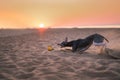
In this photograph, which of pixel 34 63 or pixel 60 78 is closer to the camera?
pixel 60 78

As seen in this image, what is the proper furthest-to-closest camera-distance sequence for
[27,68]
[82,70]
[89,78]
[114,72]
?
1. [27,68]
2. [82,70]
3. [114,72]
4. [89,78]

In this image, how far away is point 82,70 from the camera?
7.86m

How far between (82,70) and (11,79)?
242 centimetres

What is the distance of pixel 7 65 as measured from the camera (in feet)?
29.3

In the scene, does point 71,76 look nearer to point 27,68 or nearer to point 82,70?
point 82,70

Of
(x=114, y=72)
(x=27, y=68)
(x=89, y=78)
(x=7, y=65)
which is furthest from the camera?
(x=7, y=65)

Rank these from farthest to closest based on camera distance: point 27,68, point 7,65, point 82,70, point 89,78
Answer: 1. point 7,65
2. point 27,68
3. point 82,70
4. point 89,78

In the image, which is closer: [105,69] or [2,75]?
[2,75]

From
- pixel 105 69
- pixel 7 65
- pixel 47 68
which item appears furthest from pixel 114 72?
pixel 7 65

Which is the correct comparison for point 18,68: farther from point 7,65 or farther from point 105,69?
point 105,69

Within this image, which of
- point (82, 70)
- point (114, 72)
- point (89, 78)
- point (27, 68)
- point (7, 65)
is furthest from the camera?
point (7, 65)

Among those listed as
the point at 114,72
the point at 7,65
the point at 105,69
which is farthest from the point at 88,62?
the point at 7,65

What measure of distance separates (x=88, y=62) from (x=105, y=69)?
136 centimetres

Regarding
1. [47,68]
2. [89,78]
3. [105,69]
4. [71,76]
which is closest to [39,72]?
[47,68]
